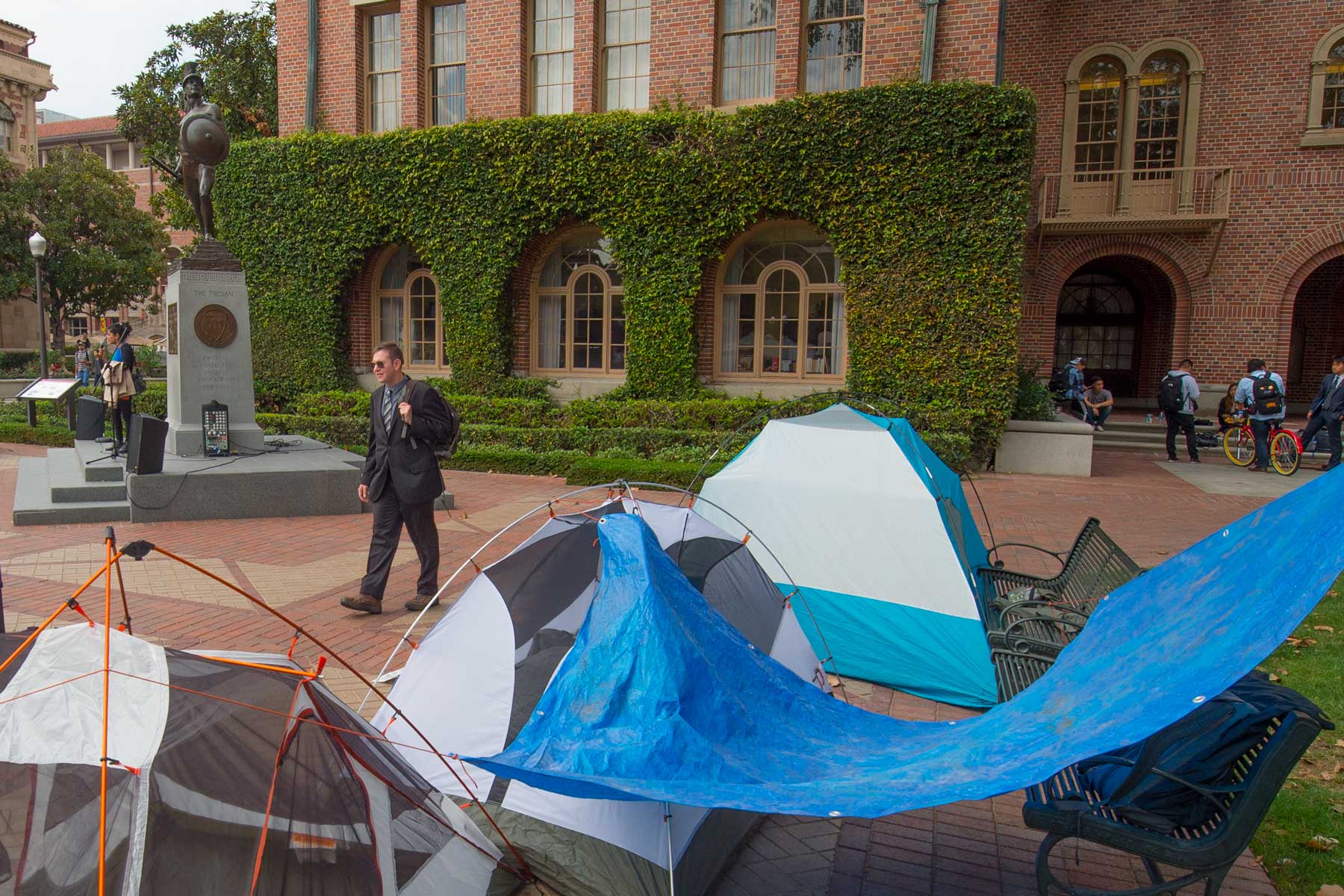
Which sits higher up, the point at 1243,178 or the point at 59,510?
the point at 1243,178

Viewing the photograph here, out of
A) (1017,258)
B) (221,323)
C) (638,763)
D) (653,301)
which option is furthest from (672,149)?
(638,763)

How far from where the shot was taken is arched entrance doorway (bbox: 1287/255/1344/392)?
2094 cm

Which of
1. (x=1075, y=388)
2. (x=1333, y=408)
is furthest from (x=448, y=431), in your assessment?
(x=1075, y=388)

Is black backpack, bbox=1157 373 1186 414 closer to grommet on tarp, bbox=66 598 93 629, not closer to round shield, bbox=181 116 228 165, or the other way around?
round shield, bbox=181 116 228 165

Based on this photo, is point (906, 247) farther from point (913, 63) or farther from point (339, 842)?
point (339, 842)

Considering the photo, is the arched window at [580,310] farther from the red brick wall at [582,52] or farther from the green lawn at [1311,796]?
the green lawn at [1311,796]

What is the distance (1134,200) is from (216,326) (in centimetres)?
1844

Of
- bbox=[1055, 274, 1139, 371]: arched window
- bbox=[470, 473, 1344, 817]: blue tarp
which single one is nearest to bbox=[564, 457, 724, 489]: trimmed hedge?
bbox=[470, 473, 1344, 817]: blue tarp

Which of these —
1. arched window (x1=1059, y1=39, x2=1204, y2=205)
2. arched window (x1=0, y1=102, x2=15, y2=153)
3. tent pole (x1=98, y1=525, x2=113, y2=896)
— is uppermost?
arched window (x1=0, y1=102, x2=15, y2=153)

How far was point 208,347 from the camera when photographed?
442 inches

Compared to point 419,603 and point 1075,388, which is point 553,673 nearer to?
point 419,603

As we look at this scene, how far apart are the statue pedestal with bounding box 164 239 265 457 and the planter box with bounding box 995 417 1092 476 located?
37.1ft

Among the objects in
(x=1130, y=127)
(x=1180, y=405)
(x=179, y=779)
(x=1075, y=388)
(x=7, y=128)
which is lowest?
(x=179, y=779)

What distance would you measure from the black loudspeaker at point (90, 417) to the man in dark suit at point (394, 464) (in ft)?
31.2
